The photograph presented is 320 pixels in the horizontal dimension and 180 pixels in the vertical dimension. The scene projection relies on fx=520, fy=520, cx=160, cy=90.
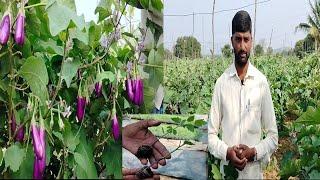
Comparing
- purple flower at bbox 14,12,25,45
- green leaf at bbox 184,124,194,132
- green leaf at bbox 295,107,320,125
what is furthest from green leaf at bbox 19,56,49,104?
green leaf at bbox 295,107,320,125

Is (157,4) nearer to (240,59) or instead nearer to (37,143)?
(240,59)

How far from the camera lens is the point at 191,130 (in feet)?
3.07

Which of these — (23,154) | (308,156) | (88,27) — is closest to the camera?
(23,154)

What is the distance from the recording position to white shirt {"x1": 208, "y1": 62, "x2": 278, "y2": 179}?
851mm

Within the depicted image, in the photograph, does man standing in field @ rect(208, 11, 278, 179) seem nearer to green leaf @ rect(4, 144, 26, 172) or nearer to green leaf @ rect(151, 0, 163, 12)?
green leaf @ rect(151, 0, 163, 12)

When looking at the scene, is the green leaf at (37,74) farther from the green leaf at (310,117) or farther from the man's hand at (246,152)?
the green leaf at (310,117)

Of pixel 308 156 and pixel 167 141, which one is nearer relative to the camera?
pixel 167 141

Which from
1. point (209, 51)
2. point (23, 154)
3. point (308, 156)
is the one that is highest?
point (209, 51)

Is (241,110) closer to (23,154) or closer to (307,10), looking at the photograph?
(307,10)

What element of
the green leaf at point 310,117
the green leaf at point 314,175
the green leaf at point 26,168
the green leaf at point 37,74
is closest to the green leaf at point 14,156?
the green leaf at point 26,168

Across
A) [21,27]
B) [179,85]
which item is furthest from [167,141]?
[179,85]

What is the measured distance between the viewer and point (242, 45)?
839 mm

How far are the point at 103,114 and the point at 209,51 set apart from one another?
26 cm

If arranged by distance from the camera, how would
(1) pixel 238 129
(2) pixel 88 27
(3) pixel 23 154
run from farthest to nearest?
(2) pixel 88 27 < (1) pixel 238 129 < (3) pixel 23 154
